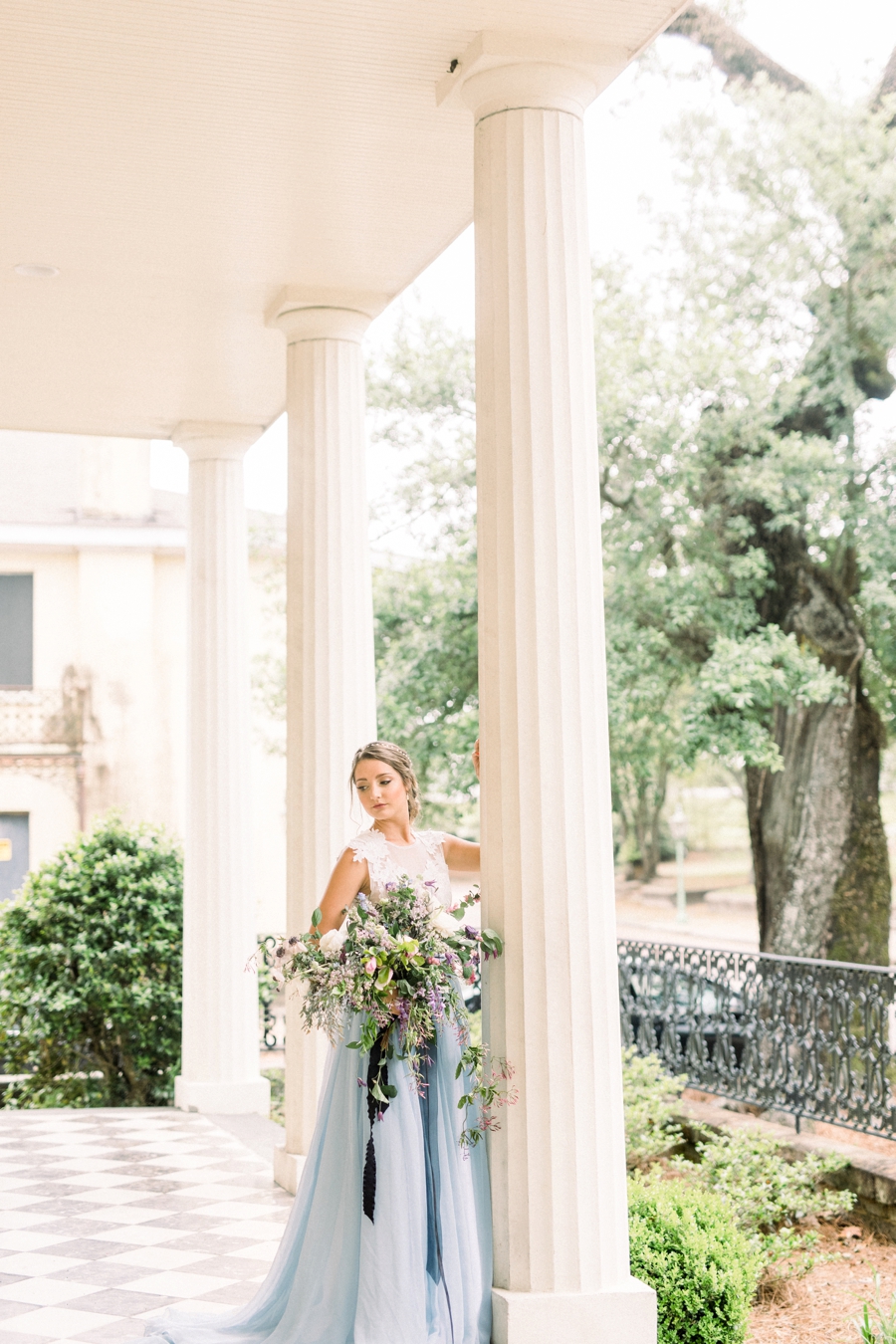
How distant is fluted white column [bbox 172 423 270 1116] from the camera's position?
9.80 meters

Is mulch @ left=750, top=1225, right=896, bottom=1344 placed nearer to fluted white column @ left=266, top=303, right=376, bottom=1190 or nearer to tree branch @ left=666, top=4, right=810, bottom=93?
fluted white column @ left=266, top=303, right=376, bottom=1190

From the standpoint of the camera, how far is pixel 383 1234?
445cm

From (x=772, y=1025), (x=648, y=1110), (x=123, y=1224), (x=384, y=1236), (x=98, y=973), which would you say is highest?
(x=98, y=973)

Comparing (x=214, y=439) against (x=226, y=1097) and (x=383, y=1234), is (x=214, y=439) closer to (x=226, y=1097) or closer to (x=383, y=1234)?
(x=226, y=1097)

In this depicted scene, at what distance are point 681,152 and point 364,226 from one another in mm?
7414

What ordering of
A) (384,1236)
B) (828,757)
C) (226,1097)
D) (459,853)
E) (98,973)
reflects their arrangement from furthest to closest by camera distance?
(828,757) → (98,973) → (226,1097) → (459,853) → (384,1236)

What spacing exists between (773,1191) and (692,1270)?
278 centimetres

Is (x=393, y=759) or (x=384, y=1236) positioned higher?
(x=393, y=759)

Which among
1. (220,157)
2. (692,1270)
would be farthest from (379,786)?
(220,157)

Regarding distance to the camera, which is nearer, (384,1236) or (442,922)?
(384,1236)

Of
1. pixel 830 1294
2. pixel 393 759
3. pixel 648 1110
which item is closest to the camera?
pixel 393 759

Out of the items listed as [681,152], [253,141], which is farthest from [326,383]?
[681,152]

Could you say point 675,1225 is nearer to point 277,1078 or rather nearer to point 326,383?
point 326,383

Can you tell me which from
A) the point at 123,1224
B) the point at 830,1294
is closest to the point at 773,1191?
the point at 830,1294
